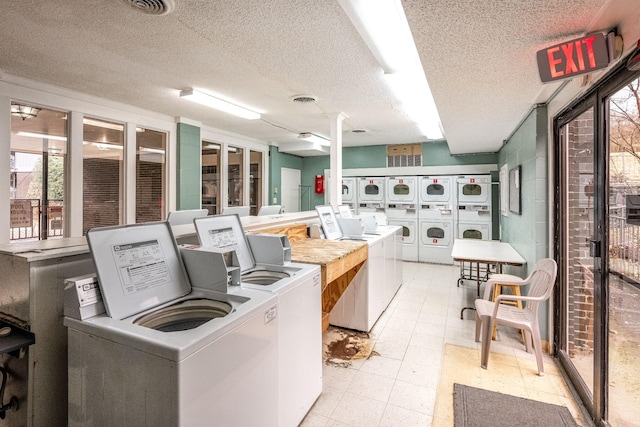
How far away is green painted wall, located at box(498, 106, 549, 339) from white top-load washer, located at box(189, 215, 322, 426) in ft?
7.33

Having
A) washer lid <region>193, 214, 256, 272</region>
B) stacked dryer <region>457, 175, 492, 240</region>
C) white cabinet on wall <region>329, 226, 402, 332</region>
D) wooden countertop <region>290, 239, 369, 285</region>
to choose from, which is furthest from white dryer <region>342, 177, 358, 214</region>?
washer lid <region>193, 214, 256, 272</region>

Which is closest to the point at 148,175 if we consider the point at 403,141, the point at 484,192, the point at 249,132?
the point at 249,132

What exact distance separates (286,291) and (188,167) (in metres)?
4.20

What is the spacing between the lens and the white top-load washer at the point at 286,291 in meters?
1.78

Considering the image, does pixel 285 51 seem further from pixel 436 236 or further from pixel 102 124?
pixel 436 236

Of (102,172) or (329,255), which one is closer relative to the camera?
(329,255)

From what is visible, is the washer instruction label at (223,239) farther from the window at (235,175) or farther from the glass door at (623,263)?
the window at (235,175)

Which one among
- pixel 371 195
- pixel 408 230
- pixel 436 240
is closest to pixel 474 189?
pixel 436 240

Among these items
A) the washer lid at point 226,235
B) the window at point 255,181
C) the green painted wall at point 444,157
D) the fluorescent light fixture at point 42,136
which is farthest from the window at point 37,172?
the green painted wall at point 444,157

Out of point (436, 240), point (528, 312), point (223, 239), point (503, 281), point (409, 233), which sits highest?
point (223, 239)

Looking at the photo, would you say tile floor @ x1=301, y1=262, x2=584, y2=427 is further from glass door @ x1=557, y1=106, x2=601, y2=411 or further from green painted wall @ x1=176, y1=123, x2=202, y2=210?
green painted wall @ x1=176, y1=123, x2=202, y2=210

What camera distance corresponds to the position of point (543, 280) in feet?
8.73

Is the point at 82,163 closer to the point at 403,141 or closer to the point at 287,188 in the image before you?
the point at 287,188

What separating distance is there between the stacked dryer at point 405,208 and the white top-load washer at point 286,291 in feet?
16.2
